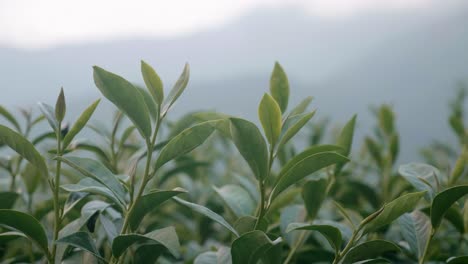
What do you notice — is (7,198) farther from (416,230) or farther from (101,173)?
(416,230)

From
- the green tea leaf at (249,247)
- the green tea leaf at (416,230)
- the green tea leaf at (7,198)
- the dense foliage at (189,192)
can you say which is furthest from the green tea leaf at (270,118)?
the green tea leaf at (7,198)

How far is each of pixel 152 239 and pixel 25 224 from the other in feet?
0.40

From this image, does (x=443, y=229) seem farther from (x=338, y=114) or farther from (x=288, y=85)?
(x=338, y=114)

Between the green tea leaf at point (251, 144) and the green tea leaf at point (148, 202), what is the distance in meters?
0.07

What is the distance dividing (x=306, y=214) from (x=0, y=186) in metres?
0.65

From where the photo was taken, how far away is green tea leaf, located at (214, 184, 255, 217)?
65 centimetres

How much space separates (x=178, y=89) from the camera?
0.49 meters

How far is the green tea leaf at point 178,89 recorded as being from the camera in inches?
19.3

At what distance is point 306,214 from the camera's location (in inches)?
27.4

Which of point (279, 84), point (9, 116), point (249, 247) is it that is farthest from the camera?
point (9, 116)

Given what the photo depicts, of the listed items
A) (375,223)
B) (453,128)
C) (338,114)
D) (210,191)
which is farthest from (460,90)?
(338,114)

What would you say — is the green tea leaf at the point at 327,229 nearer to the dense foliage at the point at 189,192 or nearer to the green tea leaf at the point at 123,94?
the dense foliage at the point at 189,192

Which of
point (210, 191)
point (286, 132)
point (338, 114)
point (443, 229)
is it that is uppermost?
point (286, 132)

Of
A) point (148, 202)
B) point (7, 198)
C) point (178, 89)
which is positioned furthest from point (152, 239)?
point (7, 198)
